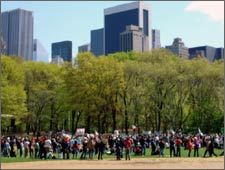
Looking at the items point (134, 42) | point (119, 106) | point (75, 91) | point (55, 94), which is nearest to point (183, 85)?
point (119, 106)

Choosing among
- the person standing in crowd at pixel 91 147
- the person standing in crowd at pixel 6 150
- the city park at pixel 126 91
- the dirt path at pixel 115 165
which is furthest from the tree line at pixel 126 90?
the dirt path at pixel 115 165

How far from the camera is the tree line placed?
72000mm

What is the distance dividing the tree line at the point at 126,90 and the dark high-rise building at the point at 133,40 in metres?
89.0

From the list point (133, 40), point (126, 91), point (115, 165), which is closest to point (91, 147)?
point (115, 165)

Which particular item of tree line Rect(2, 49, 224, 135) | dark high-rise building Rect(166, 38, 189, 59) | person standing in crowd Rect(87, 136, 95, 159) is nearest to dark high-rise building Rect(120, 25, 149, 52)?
dark high-rise building Rect(166, 38, 189, 59)

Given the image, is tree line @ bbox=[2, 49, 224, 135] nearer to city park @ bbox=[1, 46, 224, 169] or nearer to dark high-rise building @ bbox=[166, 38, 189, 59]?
city park @ bbox=[1, 46, 224, 169]

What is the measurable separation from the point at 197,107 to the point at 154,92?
9094 mm

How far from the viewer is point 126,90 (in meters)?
73.9

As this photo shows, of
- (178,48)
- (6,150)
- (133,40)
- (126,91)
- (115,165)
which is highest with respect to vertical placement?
(133,40)

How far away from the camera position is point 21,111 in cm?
7125

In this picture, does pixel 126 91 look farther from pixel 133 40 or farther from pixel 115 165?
pixel 133 40

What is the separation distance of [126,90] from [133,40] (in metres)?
95.4

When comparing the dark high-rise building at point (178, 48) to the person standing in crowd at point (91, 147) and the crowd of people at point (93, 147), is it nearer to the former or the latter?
the crowd of people at point (93, 147)

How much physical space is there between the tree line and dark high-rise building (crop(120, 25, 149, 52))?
292 feet
